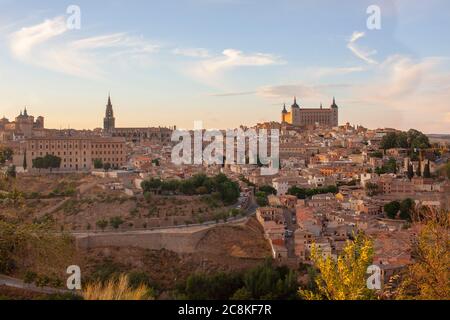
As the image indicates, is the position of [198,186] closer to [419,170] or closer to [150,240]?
[150,240]

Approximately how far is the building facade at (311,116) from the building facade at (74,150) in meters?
25.0

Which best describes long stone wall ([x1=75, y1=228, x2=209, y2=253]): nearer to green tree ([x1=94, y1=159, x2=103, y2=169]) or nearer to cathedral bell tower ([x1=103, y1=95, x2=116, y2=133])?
green tree ([x1=94, y1=159, x2=103, y2=169])

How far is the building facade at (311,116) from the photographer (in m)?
48.5

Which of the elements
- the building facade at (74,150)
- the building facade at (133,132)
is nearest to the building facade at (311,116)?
the building facade at (133,132)

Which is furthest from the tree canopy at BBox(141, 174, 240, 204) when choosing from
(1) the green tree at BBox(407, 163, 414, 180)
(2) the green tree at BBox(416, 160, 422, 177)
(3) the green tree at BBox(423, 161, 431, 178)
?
(2) the green tree at BBox(416, 160, 422, 177)

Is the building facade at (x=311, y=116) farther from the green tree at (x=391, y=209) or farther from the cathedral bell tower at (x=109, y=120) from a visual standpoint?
the green tree at (x=391, y=209)

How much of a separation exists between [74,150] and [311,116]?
29271 millimetres

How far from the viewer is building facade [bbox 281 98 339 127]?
48.5 m

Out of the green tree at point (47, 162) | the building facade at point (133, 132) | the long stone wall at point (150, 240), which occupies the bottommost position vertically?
the long stone wall at point (150, 240)

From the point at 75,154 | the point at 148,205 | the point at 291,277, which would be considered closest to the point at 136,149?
the point at 75,154

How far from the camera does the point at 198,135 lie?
31.8 m

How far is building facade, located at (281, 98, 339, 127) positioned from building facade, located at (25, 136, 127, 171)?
25.0m

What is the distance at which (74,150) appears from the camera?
81.5 feet
